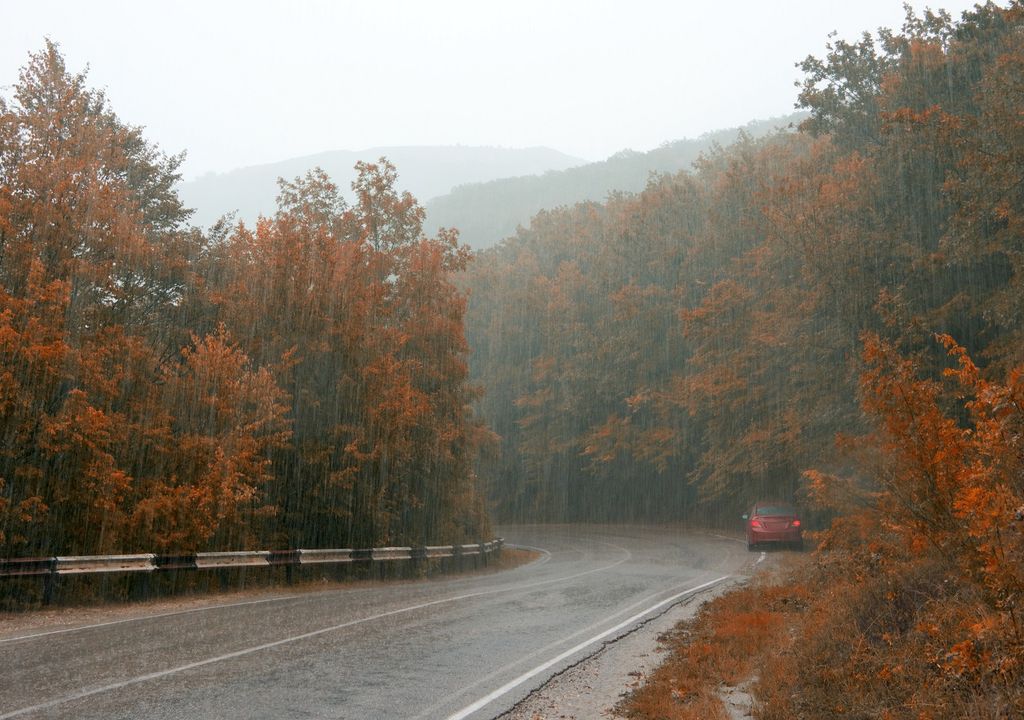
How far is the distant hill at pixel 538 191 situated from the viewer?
116m

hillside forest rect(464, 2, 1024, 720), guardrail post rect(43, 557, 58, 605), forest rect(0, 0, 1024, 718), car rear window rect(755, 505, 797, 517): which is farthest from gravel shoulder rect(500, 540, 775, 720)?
car rear window rect(755, 505, 797, 517)

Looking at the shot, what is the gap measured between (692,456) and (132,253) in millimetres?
35550

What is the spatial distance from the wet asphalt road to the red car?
1232cm

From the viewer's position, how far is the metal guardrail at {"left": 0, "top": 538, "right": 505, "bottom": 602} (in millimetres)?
13750

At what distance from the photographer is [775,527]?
92.1 ft

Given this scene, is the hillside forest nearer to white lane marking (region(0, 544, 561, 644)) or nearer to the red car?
the red car

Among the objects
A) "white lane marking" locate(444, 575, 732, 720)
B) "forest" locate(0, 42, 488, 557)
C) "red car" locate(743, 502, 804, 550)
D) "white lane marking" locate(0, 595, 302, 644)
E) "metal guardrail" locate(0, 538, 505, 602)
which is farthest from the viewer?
"red car" locate(743, 502, 804, 550)

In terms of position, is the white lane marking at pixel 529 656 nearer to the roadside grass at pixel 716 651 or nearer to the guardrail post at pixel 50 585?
the roadside grass at pixel 716 651

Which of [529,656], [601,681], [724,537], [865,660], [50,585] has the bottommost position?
[601,681]

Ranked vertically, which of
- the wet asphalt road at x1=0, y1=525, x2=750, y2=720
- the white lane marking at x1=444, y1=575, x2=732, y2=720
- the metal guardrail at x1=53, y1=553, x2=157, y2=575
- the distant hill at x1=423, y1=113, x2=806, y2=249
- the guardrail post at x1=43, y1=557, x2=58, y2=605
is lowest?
the white lane marking at x1=444, y1=575, x2=732, y2=720

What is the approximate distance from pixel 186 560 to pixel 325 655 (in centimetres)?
866

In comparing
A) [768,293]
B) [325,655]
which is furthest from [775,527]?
[325,655]

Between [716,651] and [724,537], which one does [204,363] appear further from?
[724,537]

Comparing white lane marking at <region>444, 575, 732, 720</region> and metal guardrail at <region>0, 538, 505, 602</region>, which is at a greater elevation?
metal guardrail at <region>0, 538, 505, 602</region>
